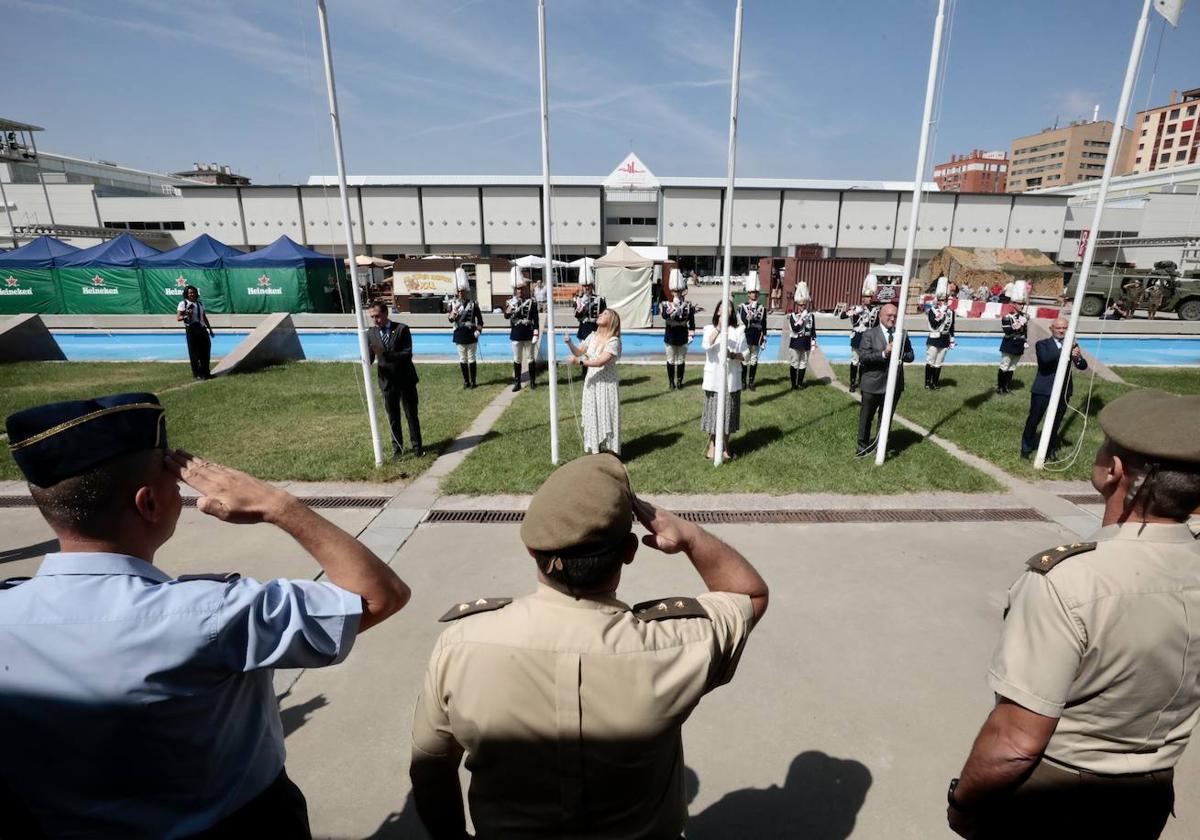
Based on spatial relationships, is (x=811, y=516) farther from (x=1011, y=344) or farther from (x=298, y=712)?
(x=1011, y=344)

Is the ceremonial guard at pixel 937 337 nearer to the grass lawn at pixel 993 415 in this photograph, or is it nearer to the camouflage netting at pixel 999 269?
the grass lawn at pixel 993 415

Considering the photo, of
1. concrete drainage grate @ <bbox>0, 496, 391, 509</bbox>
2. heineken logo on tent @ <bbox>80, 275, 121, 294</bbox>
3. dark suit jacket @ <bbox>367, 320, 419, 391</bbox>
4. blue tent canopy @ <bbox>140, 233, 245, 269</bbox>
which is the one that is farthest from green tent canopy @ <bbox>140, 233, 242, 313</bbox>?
dark suit jacket @ <bbox>367, 320, 419, 391</bbox>

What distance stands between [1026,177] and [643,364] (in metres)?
141

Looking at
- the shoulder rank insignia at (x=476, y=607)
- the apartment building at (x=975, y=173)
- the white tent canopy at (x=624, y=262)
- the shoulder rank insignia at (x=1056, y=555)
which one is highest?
the apartment building at (x=975, y=173)

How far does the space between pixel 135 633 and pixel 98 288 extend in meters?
31.2

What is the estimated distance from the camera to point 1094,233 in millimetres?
6621

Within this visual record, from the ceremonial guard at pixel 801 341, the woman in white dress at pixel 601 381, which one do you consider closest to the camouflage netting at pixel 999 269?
the ceremonial guard at pixel 801 341

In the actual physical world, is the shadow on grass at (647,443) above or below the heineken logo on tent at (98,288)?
below

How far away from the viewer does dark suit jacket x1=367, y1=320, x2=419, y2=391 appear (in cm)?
753

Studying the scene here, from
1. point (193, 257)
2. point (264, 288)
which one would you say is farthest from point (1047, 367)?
point (193, 257)

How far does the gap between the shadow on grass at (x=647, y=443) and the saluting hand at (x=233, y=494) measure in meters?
6.45

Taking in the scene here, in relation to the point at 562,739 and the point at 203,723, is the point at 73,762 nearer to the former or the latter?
the point at 203,723

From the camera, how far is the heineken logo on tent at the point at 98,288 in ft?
79.9

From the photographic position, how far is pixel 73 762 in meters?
1.38
